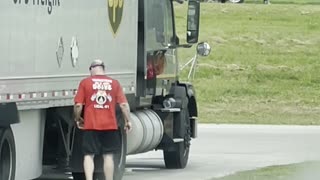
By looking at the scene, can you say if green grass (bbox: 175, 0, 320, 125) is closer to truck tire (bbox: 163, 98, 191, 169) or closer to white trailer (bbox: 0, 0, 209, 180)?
truck tire (bbox: 163, 98, 191, 169)

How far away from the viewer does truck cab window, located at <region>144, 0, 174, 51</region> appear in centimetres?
1814

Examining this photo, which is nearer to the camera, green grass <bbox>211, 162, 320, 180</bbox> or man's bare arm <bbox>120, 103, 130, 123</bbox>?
man's bare arm <bbox>120, 103, 130, 123</bbox>

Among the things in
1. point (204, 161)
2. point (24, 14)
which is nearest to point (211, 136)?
point (204, 161)

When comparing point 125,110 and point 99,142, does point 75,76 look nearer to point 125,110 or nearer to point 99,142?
point 125,110

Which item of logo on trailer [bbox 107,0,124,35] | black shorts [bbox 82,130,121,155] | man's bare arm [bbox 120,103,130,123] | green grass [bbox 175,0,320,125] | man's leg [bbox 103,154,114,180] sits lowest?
green grass [bbox 175,0,320,125]

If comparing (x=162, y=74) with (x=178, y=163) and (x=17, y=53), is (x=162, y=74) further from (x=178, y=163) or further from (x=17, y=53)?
(x=17, y=53)

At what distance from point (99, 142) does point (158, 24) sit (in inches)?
183

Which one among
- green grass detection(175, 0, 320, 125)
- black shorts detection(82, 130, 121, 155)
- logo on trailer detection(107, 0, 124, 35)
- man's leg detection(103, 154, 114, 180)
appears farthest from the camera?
green grass detection(175, 0, 320, 125)

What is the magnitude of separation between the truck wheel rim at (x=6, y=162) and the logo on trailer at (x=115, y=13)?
3504 millimetres

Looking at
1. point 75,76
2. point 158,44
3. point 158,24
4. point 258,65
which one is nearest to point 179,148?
point 158,44

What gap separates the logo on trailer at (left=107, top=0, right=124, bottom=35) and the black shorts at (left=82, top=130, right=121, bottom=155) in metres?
2.05

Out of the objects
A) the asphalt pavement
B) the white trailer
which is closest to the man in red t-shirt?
the white trailer

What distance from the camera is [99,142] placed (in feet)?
47.7

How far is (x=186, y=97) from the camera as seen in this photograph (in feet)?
65.2
